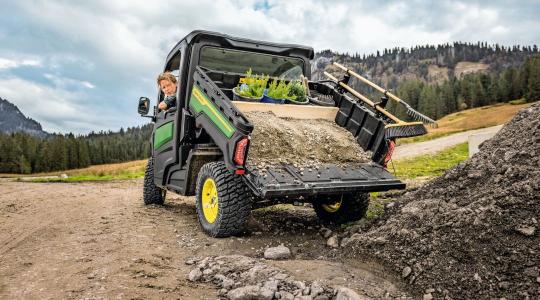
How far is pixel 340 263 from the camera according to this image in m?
3.63

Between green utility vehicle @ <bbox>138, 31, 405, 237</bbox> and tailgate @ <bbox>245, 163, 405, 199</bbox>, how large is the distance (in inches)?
0.4

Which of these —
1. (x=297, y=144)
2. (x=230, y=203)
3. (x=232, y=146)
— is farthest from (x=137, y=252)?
(x=297, y=144)

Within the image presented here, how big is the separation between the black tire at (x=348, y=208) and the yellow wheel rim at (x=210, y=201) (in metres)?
1.42

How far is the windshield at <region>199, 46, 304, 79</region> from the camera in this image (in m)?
6.30

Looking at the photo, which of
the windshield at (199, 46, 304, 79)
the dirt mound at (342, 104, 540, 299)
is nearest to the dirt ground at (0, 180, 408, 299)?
the dirt mound at (342, 104, 540, 299)

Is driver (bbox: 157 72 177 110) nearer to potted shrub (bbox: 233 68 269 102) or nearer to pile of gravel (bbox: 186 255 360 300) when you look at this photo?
potted shrub (bbox: 233 68 269 102)

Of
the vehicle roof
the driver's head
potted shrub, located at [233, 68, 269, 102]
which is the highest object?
the vehicle roof

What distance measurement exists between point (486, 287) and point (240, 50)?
15.7ft

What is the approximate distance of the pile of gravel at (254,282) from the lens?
9.31 ft

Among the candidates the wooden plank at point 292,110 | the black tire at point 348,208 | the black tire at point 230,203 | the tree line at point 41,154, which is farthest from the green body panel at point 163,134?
the tree line at point 41,154

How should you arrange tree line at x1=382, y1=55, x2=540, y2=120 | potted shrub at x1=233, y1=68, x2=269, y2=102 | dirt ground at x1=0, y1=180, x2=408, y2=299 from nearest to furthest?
1. dirt ground at x1=0, y1=180, x2=408, y2=299
2. potted shrub at x1=233, y1=68, x2=269, y2=102
3. tree line at x1=382, y1=55, x2=540, y2=120

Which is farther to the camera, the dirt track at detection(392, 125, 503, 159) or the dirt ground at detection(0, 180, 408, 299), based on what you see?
the dirt track at detection(392, 125, 503, 159)

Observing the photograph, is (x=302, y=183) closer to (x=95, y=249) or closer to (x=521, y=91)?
(x=95, y=249)

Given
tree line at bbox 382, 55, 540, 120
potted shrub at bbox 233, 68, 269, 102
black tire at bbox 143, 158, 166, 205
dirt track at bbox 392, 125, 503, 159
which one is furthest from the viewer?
tree line at bbox 382, 55, 540, 120
